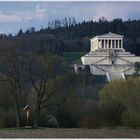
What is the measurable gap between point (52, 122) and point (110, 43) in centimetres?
6491

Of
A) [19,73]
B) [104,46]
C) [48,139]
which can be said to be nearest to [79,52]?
[104,46]

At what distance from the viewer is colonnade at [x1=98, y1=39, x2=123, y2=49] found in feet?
282

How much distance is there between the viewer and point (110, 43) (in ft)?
285

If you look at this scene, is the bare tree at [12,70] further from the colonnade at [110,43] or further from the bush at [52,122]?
the colonnade at [110,43]

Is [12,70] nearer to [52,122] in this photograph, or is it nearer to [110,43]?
[52,122]

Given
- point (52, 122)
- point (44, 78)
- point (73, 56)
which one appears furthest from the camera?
point (73, 56)

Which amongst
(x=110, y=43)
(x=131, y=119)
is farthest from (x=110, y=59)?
(x=131, y=119)

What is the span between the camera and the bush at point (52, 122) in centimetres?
2259

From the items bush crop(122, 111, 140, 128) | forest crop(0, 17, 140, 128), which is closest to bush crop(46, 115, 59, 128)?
forest crop(0, 17, 140, 128)

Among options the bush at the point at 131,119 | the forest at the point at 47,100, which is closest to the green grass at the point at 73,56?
the forest at the point at 47,100

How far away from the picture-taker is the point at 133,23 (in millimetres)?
104938

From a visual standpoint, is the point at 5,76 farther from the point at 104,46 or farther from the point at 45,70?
the point at 104,46

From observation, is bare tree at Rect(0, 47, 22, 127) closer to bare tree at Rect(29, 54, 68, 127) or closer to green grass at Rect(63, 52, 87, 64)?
bare tree at Rect(29, 54, 68, 127)

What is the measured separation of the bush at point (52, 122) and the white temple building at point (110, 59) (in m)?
46.0
